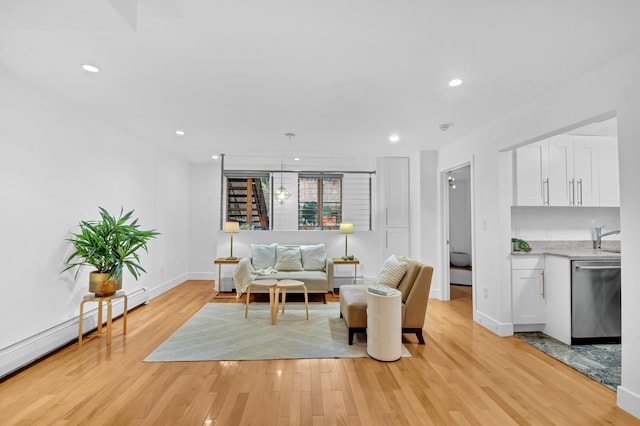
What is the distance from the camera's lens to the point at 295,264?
536 cm

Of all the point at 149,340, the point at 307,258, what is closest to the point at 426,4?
the point at 149,340

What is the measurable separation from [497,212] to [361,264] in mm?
2874

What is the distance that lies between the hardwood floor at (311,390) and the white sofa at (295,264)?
6.49ft

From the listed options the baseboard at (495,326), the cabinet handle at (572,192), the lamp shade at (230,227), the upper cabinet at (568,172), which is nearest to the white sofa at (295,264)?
the lamp shade at (230,227)

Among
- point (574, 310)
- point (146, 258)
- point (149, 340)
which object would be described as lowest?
point (149, 340)

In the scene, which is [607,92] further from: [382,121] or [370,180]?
[370,180]

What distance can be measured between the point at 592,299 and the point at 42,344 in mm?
5562

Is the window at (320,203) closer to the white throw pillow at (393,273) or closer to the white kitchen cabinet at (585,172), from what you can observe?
the white throw pillow at (393,273)

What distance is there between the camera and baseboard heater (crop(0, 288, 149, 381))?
2.59m

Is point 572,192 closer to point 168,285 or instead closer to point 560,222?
point 560,222

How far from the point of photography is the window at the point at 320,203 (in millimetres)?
6629

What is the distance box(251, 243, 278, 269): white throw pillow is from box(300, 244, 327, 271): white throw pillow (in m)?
0.53

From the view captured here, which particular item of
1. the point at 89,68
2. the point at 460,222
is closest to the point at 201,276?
the point at 89,68

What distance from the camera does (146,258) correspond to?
496 cm
